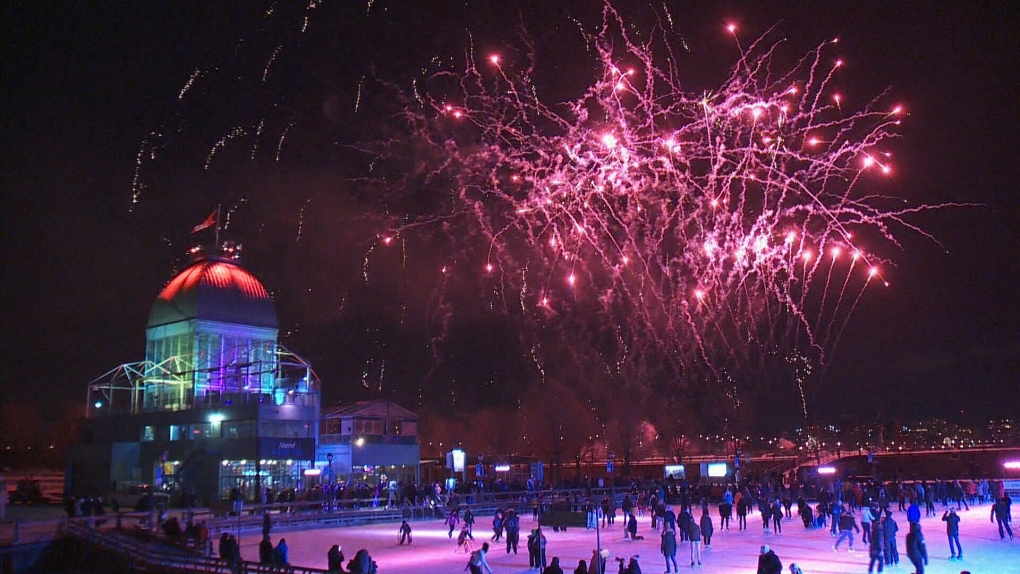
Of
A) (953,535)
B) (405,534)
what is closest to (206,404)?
(405,534)

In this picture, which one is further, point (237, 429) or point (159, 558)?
point (237, 429)

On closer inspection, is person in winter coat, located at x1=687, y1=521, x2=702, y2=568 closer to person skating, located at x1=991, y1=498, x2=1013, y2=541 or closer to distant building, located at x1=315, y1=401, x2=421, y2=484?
person skating, located at x1=991, y1=498, x2=1013, y2=541

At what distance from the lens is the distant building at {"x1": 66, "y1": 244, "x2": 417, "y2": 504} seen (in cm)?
4469

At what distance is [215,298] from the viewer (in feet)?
175

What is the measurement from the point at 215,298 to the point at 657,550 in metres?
39.7

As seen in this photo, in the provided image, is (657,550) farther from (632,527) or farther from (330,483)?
(330,483)

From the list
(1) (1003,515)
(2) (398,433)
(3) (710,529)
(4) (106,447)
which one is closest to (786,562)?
(3) (710,529)

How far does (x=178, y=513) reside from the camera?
3256 centimetres

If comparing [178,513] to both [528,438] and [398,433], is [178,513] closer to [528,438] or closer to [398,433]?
[398,433]

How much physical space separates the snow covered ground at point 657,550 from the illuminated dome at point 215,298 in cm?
2661

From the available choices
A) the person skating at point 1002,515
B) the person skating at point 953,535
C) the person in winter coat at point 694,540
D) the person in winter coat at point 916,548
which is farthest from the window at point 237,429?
the person in winter coat at point 916,548

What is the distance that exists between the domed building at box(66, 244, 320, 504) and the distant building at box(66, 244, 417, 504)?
0.24ft

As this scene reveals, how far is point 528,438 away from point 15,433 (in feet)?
162

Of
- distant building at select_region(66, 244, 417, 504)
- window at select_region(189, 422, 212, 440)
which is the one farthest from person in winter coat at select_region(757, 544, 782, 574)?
window at select_region(189, 422, 212, 440)
